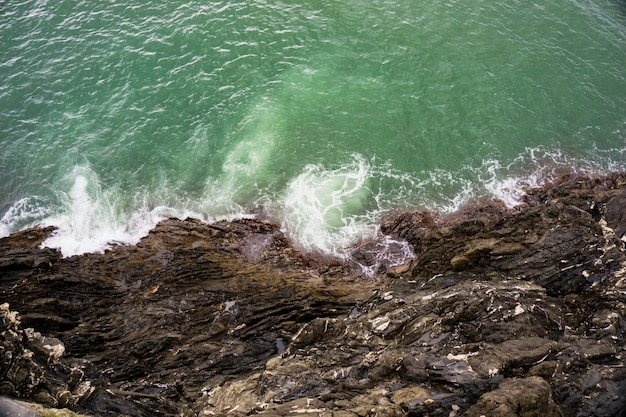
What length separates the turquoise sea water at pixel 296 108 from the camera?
3562 centimetres

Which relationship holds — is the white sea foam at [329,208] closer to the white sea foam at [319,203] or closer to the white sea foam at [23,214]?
the white sea foam at [319,203]

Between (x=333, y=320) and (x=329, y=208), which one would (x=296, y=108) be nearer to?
(x=329, y=208)

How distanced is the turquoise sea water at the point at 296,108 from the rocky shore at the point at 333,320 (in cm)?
256

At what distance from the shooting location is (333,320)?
25188 mm

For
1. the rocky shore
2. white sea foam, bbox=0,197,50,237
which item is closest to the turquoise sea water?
white sea foam, bbox=0,197,50,237

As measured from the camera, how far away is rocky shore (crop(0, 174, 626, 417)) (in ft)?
55.8

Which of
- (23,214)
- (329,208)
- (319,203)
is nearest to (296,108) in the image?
(319,203)

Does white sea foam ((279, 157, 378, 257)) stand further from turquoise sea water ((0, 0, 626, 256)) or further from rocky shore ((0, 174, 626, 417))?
rocky shore ((0, 174, 626, 417))

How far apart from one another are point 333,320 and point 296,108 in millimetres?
21234

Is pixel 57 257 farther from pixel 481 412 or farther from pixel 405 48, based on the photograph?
pixel 405 48

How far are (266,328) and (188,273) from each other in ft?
22.4

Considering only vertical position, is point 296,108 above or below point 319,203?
above

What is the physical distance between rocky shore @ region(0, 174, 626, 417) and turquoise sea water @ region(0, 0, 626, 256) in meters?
2.56

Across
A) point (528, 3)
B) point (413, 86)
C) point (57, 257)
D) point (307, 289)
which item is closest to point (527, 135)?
point (413, 86)
